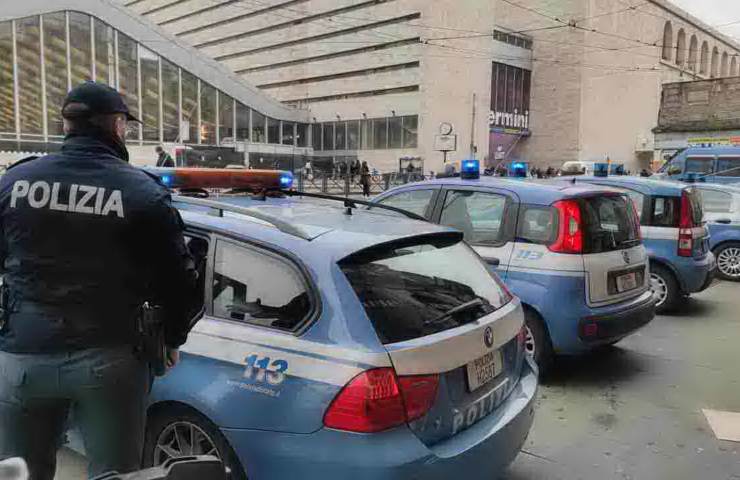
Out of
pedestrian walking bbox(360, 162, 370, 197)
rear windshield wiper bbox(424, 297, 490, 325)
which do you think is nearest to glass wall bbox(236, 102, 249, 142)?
pedestrian walking bbox(360, 162, 370, 197)

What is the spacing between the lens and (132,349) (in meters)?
1.99

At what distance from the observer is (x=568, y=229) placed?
15.2ft

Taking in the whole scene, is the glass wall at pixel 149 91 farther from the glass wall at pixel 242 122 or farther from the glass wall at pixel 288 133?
the glass wall at pixel 288 133

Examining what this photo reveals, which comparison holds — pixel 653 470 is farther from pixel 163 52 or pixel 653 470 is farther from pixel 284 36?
pixel 284 36

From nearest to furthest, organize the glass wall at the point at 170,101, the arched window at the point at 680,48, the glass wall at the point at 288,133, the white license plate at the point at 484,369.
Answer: the white license plate at the point at 484,369
the glass wall at the point at 170,101
the glass wall at the point at 288,133
the arched window at the point at 680,48

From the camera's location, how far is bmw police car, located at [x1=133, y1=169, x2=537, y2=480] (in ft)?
7.12

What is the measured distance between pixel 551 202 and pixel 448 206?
0.99 meters

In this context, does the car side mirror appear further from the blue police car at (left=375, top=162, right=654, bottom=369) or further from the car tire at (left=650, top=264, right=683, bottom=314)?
the blue police car at (left=375, top=162, right=654, bottom=369)

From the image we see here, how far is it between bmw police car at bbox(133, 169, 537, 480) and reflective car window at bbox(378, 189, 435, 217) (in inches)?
104

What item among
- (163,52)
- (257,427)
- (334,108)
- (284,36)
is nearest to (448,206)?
(257,427)

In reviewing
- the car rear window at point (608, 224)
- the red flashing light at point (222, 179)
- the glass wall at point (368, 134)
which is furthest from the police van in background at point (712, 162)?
the glass wall at point (368, 134)

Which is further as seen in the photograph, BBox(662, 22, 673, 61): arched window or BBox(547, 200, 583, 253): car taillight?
BBox(662, 22, 673, 61): arched window

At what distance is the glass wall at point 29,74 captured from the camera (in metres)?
27.8

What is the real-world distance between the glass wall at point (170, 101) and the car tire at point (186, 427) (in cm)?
3343
